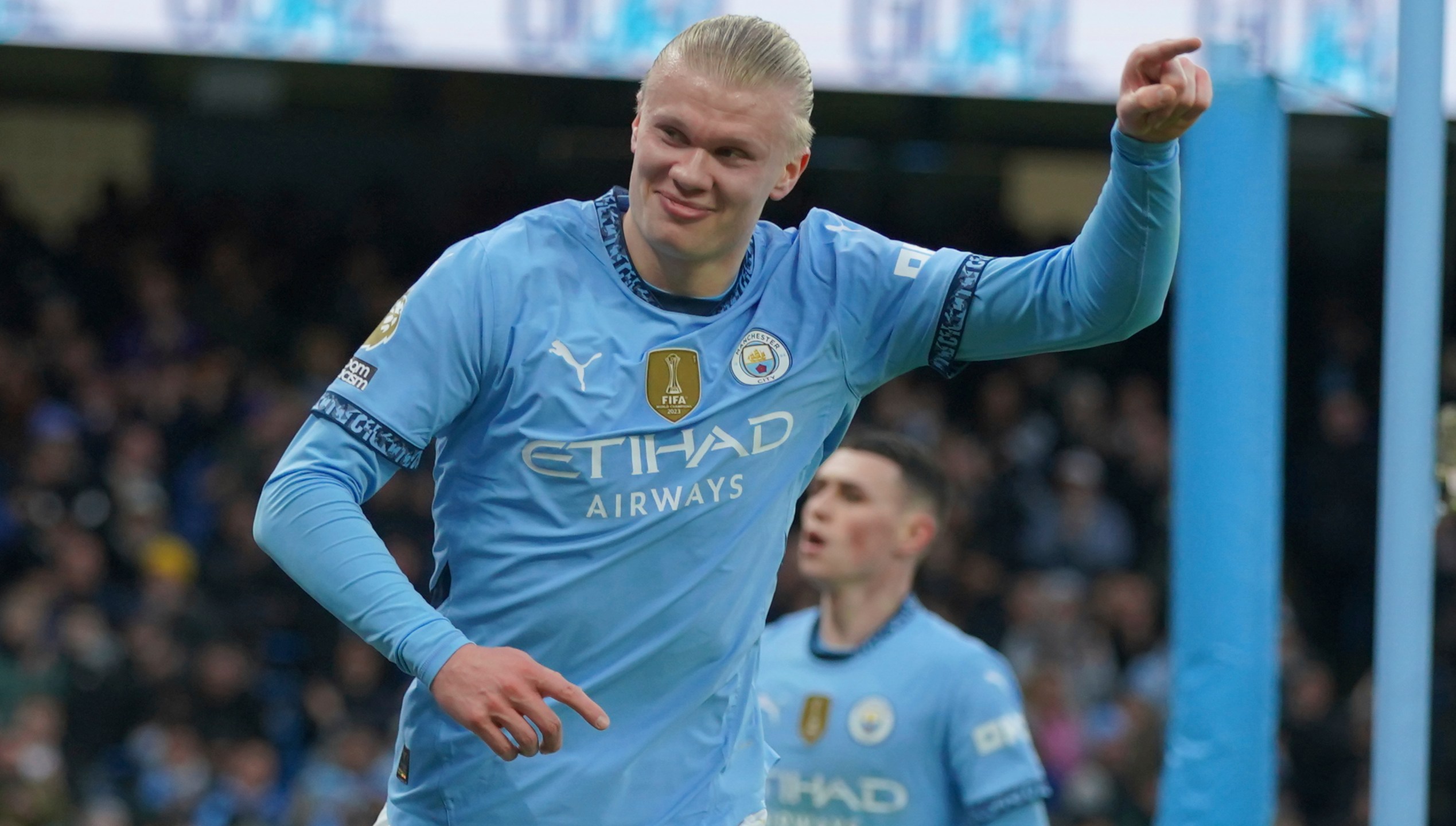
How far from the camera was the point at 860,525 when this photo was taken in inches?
198

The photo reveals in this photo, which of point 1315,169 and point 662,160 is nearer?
point 662,160

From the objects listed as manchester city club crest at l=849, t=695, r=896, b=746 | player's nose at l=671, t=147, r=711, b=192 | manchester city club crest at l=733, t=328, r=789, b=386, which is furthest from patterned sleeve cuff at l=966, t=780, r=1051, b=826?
player's nose at l=671, t=147, r=711, b=192

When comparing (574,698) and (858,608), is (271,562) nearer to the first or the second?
(858,608)

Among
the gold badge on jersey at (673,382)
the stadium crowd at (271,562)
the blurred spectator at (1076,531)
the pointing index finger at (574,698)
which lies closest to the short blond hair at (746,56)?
the gold badge on jersey at (673,382)

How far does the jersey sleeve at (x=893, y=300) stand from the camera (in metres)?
2.79

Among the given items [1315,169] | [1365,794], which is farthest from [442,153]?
[1365,794]

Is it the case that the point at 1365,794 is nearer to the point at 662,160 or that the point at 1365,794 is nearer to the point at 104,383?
the point at 104,383

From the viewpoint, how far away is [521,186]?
505 inches

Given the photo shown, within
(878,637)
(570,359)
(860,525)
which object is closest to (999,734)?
(878,637)

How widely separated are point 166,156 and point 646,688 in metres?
11.2

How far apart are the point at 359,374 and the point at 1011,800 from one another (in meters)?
2.37

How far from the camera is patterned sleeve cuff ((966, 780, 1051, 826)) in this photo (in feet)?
14.1

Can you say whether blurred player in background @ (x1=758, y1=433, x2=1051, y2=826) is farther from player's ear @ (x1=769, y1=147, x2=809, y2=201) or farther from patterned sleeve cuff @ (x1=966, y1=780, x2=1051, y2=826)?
player's ear @ (x1=769, y1=147, x2=809, y2=201)

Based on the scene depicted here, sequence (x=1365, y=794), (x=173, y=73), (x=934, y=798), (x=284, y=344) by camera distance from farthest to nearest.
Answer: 1. (x=173, y=73)
2. (x=284, y=344)
3. (x=1365, y=794)
4. (x=934, y=798)
